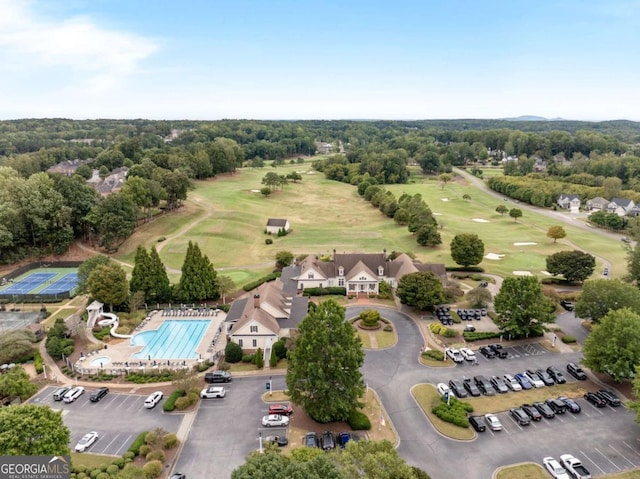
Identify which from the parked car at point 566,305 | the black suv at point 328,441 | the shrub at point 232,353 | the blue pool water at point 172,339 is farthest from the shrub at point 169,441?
the parked car at point 566,305

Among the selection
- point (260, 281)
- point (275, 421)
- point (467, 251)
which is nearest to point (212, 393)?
point (275, 421)

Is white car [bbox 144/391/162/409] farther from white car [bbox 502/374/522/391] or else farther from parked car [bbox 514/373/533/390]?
parked car [bbox 514/373/533/390]

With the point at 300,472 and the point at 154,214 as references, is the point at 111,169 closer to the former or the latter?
the point at 154,214

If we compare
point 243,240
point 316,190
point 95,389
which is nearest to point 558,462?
point 95,389

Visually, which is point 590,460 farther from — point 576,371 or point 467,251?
point 467,251

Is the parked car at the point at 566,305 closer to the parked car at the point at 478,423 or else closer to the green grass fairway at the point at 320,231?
the green grass fairway at the point at 320,231

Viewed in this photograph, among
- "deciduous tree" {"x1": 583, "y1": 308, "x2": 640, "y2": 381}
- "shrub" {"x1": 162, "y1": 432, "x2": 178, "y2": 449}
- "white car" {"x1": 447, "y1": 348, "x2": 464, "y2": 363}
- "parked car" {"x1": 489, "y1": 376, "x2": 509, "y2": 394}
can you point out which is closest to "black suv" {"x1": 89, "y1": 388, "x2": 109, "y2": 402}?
"shrub" {"x1": 162, "y1": 432, "x2": 178, "y2": 449}
